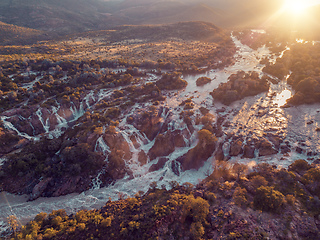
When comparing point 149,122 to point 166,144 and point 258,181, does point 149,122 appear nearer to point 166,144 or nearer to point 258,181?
point 166,144

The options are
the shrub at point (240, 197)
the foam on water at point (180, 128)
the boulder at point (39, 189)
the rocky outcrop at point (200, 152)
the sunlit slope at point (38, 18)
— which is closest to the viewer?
the shrub at point (240, 197)

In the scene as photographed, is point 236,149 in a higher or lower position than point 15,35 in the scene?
lower

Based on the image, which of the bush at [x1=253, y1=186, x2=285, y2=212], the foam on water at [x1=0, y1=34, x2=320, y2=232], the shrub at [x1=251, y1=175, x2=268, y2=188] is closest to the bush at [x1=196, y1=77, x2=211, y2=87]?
the foam on water at [x1=0, y1=34, x2=320, y2=232]

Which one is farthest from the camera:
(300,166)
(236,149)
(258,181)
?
(236,149)

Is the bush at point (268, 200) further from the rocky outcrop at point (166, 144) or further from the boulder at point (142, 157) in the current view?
the boulder at point (142, 157)

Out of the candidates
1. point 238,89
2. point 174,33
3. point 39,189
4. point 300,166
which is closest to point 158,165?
point 39,189

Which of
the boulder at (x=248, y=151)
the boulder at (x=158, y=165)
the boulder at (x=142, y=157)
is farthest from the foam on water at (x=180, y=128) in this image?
the boulder at (x=248, y=151)

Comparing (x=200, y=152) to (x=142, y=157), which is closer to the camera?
(x=200, y=152)

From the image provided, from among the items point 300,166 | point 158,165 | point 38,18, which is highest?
point 38,18
